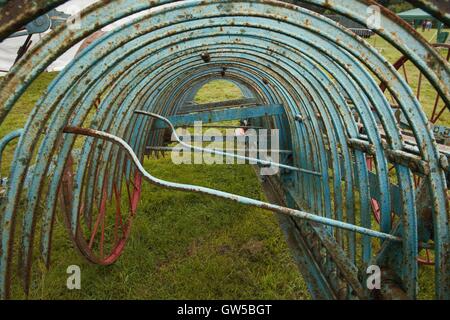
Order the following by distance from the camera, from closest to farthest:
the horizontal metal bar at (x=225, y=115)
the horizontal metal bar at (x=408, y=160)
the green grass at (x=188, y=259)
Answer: the horizontal metal bar at (x=408, y=160) < the green grass at (x=188, y=259) < the horizontal metal bar at (x=225, y=115)

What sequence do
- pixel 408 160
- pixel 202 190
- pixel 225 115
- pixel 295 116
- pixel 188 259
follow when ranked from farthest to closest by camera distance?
pixel 225 115, pixel 295 116, pixel 188 259, pixel 408 160, pixel 202 190

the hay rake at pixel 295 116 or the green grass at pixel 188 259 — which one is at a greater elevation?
the hay rake at pixel 295 116

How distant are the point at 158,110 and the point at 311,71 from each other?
2.99 meters

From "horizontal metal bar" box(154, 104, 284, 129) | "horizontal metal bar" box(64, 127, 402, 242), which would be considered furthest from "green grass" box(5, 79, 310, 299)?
"horizontal metal bar" box(64, 127, 402, 242)

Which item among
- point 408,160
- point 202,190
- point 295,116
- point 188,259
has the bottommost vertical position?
point 188,259

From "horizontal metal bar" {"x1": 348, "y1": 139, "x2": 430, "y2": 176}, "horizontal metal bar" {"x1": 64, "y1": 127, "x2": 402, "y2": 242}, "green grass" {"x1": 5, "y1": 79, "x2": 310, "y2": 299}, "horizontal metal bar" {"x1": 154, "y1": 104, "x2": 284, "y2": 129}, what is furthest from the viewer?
"horizontal metal bar" {"x1": 154, "y1": 104, "x2": 284, "y2": 129}

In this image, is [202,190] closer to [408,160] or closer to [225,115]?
[408,160]

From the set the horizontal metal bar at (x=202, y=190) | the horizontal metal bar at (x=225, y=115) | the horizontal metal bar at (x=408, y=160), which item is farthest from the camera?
the horizontal metal bar at (x=225, y=115)

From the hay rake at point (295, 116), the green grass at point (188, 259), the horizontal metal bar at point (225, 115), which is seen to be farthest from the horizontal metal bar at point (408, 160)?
the horizontal metal bar at point (225, 115)

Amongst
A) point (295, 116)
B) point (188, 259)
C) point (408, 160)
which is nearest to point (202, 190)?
point (408, 160)

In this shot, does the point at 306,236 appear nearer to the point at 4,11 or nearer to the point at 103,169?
the point at 103,169

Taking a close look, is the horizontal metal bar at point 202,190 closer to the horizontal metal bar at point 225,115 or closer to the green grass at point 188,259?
the green grass at point 188,259

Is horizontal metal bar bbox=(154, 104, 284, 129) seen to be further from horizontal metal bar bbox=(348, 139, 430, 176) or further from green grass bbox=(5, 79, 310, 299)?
horizontal metal bar bbox=(348, 139, 430, 176)

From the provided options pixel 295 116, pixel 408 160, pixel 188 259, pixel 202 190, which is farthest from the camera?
pixel 295 116
